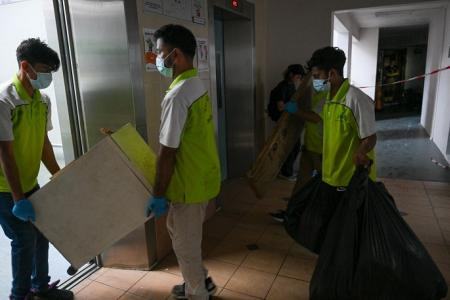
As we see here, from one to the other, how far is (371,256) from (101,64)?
183cm

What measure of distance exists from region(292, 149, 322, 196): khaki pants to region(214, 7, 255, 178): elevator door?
141 centimetres

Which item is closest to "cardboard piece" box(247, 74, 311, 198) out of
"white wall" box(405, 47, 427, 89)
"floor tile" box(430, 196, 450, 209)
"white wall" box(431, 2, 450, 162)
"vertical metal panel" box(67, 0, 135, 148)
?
"vertical metal panel" box(67, 0, 135, 148)

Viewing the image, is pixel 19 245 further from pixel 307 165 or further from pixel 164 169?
pixel 307 165

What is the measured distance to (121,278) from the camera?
2199 millimetres

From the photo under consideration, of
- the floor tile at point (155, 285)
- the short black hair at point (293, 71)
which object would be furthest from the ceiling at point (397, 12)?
the floor tile at point (155, 285)

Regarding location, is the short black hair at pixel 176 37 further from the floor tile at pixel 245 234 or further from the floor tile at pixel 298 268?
the floor tile at pixel 245 234

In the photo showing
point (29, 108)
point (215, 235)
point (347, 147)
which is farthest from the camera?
point (215, 235)

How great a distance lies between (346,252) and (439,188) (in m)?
2.67

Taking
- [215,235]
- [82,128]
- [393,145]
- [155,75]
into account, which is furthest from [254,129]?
[393,145]

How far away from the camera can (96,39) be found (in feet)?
6.55

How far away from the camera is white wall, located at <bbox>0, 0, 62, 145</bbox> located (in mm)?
2163

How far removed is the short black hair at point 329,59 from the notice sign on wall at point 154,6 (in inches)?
41.2

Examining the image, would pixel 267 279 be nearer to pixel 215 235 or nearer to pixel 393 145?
pixel 215 235

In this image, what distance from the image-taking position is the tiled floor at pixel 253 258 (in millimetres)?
2057
